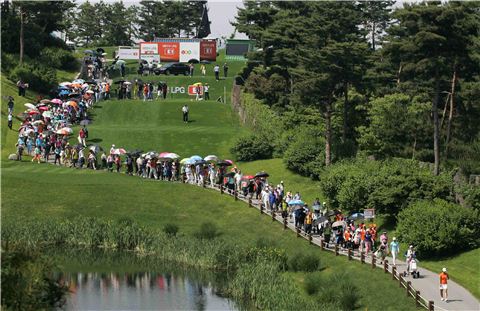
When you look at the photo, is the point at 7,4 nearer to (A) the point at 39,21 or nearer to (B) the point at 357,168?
(A) the point at 39,21

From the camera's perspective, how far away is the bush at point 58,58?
105 m

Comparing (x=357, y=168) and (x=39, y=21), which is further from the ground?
(x=39, y=21)

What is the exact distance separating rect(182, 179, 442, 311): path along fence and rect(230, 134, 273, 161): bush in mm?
8021

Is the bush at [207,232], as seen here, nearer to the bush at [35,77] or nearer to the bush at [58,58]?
the bush at [35,77]

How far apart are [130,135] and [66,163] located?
33.6 ft

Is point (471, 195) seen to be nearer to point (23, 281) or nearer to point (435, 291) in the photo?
point (435, 291)

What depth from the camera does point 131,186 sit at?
2685 inches

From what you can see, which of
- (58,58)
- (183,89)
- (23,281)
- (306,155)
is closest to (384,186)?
(306,155)

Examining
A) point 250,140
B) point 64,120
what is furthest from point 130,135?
point 250,140

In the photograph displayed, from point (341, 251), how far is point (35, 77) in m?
48.8

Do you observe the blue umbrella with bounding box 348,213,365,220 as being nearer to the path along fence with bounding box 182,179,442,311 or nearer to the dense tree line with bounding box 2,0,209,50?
the path along fence with bounding box 182,179,442,311

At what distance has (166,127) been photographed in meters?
86.4

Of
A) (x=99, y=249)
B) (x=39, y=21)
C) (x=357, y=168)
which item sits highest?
(x=39, y=21)

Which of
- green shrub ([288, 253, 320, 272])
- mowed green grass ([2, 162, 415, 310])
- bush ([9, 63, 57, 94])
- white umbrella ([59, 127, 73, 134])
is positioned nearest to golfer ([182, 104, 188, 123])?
bush ([9, 63, 57, 94])
